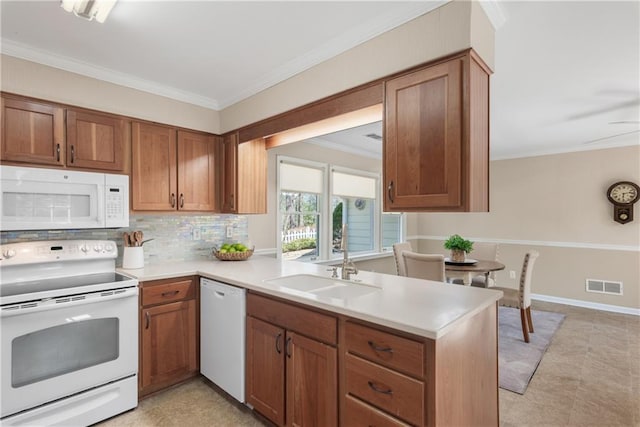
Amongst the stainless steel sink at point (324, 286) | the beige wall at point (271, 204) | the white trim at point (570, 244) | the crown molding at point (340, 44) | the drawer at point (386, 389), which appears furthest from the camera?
the white trim at point (570, 244)

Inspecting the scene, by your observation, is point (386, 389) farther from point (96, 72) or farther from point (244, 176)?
point (96, 72)

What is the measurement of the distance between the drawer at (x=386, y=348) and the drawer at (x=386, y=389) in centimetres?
3

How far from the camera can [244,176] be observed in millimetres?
3189

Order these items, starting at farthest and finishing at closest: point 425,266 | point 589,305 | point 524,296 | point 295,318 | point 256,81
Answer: point 589,305, point 524,296, point 425,266, point 256,81, point 295,318

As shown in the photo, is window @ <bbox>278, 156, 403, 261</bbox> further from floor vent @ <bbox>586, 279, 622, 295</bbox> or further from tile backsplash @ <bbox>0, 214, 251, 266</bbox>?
floor vent @ <bbox>586, 279, 622, 295</bbox>

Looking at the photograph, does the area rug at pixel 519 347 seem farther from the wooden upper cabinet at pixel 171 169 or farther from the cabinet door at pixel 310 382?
the wooden upper cabinet at pixel 171 169

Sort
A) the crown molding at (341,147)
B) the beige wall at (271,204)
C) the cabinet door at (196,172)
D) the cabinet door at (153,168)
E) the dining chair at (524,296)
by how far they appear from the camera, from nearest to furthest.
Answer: the cabinet door at (153,168) < the cabinet door at (196,172) < the dining chair at (524,296) < the beige wall at (271,204) < the crown molding at (341,147)

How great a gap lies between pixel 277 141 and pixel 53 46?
5.83ft

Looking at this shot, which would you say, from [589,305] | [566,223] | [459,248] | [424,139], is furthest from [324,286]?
[589,305]

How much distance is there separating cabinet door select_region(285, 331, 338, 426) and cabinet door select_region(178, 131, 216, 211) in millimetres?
1807

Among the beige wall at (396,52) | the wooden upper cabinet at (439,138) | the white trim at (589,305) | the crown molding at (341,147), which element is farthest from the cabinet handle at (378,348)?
the white trim at (589,305)

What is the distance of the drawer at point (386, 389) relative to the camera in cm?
132

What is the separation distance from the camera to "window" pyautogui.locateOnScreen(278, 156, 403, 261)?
415cm

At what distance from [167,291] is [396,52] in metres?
2.31
